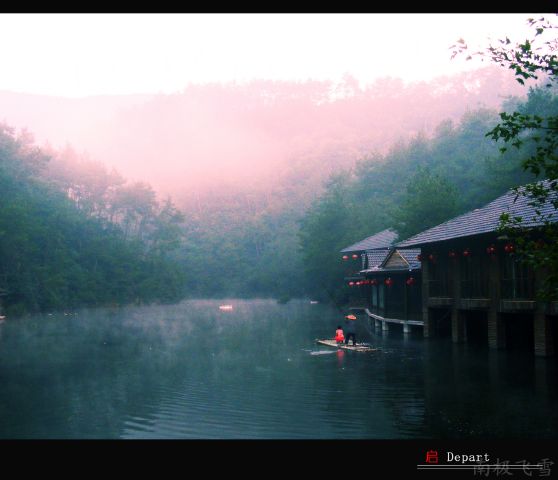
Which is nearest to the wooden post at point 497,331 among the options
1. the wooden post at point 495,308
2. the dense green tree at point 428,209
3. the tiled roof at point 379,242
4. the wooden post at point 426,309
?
the wooden post at point 495,308

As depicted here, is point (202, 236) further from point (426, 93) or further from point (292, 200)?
point (426, 93)

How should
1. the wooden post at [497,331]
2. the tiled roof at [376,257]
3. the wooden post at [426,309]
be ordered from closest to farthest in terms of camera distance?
the wooden post at [497,331] < the wooden post at [426,309] < the tiled roof at [376,257]

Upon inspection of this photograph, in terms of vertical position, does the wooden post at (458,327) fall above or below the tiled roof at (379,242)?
below

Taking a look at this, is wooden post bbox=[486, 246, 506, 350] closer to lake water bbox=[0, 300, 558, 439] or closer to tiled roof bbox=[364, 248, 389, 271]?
lake water bbox=[0, 300, 558, 439]

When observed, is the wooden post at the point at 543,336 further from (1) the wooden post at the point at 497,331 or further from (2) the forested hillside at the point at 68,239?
(2) the forested hillside at the point at 68,239

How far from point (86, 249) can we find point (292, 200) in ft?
194

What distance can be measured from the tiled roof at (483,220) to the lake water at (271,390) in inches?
200

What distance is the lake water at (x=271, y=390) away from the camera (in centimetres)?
1591

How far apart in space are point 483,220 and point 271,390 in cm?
1360

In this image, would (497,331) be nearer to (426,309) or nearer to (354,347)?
(354,347)

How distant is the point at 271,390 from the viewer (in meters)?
21.5

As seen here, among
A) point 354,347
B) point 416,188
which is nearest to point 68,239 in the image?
point 416,188

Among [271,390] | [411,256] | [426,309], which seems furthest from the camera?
[411,256]
